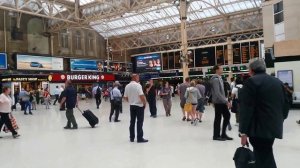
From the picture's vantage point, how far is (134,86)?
8109 mm

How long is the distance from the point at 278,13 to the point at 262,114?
67.0 ft

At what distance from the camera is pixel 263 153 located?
3.56m

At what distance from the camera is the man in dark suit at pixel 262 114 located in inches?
137

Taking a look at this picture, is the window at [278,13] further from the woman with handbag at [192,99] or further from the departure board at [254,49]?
the departure board at [254,49]

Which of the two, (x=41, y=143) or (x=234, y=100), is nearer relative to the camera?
(x=41, y=143)

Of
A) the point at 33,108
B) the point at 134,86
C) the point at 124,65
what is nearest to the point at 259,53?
the point at 124,65

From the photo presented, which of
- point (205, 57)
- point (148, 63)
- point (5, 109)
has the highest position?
point (205, 57)

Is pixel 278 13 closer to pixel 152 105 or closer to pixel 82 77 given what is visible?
pixel 152 105

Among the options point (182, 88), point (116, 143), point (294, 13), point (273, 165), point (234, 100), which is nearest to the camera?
point (273, 165)

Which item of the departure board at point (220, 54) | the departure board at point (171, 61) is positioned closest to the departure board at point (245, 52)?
the departure board at point (220, 54)

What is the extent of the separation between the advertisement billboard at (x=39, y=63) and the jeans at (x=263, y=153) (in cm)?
3303

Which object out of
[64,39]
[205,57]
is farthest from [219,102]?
[64,39]

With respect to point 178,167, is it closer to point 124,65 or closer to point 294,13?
point 294,13

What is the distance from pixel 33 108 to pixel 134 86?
699 inches
